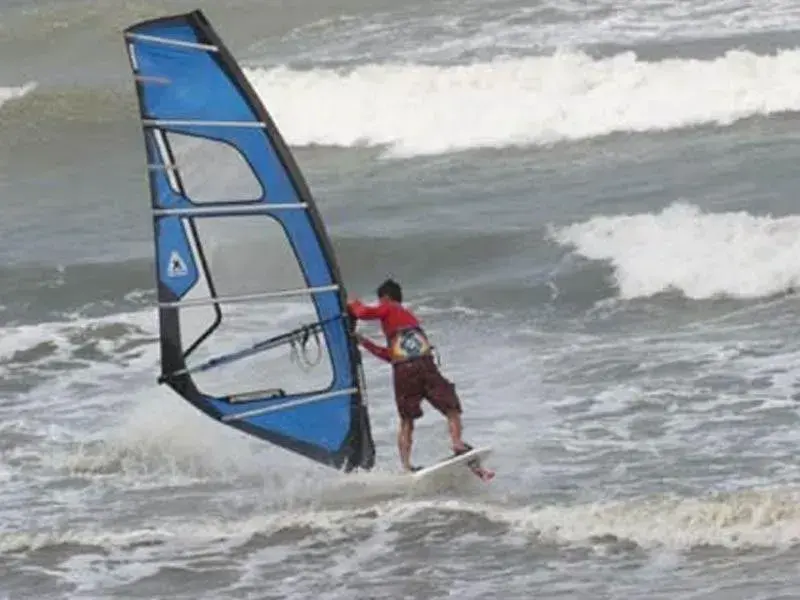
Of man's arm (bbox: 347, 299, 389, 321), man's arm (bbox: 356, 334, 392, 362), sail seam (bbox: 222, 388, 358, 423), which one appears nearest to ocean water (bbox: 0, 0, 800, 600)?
sail seam (bbox: 222, 388, 358, 423)

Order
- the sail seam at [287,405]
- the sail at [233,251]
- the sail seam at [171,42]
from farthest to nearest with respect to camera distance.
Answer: the sail seam at [287,405], the sail at [233,251], the sail seam at [171,42]

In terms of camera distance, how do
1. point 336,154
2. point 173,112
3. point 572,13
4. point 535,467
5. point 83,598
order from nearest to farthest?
point 83,598
point 173,112
point 535,467
point 336,154
point 572,13

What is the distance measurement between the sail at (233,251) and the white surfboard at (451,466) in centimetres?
42

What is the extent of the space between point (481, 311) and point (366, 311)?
469 cm

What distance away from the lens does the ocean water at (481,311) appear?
31.6ft

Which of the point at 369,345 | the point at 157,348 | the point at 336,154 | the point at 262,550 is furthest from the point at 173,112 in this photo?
the point at 336,154

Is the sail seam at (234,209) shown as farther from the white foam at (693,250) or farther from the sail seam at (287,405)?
the white foam at (693,250)

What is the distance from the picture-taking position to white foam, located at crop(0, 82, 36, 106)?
26.9 meters

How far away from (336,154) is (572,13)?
5.63m

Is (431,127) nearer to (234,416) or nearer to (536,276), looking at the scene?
(536,276)

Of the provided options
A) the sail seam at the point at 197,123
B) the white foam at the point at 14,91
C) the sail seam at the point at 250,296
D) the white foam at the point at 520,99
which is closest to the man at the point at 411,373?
the sail seam at the point at 250,296

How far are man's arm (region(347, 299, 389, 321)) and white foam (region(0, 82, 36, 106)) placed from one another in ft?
57.0

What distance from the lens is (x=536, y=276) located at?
15727 millimetres

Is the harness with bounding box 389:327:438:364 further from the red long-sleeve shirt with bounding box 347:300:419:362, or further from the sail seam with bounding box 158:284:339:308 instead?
the sail seam with bounding box 158:284:339:308
